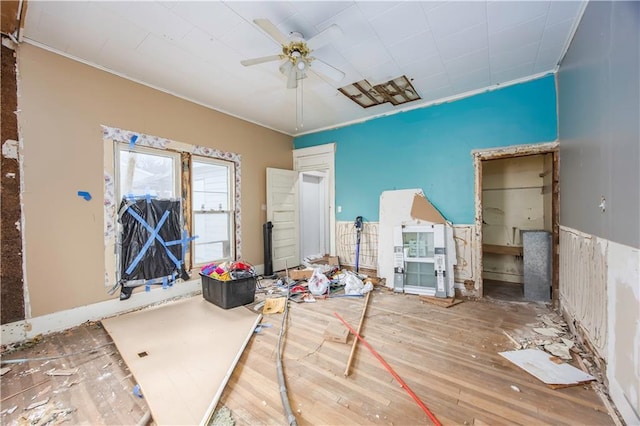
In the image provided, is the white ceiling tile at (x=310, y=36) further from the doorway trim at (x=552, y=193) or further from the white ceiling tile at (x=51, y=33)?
the doorway trim at (x=552, y=193)

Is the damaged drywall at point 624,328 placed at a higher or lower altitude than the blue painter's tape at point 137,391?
higher

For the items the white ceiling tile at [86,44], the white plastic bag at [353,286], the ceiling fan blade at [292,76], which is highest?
the white ceiling tile at [86,44]

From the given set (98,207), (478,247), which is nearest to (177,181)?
(98,207)

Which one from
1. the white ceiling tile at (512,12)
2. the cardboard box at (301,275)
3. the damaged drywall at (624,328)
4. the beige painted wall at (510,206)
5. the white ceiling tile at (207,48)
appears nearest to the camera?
the damaged drywall at (624,328)

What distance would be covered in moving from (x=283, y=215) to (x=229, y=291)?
2215 mm

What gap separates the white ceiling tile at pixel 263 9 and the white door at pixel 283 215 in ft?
9.37

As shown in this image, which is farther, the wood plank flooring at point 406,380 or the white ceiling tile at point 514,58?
the white ceiling tile at point 514,58

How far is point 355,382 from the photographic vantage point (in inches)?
71.8

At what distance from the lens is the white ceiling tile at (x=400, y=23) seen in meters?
2.12

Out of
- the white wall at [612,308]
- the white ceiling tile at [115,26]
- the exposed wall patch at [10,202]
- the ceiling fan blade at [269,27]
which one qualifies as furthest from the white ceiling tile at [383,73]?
the exposed wall patch at [10,202]

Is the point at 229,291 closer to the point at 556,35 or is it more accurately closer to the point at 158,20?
the point at 158,20

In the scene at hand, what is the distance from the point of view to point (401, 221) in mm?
4105

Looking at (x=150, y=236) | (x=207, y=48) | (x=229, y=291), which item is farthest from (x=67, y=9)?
(x=229, y=291)

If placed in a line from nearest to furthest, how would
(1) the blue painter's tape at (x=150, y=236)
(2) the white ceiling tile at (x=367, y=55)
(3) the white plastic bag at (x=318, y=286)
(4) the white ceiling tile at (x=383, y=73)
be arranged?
(2) the white ceiling tile at (x=367, y=55)
(4) the white ceiling tile at (x=383, y=73)
(1) the blue painter's tape at (x=150, y=236)
(3) the white plastic bag at (x=318, y=286)
